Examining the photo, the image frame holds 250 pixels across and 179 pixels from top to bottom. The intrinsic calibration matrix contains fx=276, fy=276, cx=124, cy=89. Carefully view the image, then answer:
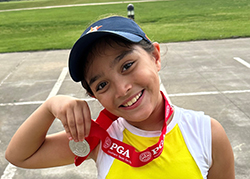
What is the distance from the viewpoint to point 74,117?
4.27ft

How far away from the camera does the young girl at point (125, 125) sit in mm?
1326

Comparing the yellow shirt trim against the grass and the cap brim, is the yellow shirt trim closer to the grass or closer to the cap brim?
the cap brim

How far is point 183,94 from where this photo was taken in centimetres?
538

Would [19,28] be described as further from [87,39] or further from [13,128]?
[87,39]

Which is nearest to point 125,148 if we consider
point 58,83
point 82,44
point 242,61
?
point 82,44

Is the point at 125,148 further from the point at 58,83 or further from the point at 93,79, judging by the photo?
the point at 58,83

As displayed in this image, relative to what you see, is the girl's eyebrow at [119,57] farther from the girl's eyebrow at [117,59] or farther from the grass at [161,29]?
the grass at [161,29]

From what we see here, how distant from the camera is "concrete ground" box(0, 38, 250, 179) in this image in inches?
142

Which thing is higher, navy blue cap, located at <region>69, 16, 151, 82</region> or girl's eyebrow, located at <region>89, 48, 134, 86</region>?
navy blue cap, located at <region>69, 16, 151, 82</region>

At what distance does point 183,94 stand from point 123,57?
13.8 feet

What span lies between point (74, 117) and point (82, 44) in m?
0.35

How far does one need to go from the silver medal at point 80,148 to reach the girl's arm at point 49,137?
73 mm

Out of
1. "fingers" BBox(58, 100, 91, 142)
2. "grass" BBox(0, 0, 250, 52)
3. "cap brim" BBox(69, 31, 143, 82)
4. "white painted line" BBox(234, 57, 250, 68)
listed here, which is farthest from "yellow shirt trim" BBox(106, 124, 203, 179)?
"grass" BBox(0, 0, 250, 52)

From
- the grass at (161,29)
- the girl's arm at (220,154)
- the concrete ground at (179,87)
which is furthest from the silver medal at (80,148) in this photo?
the grass at (161,29)
